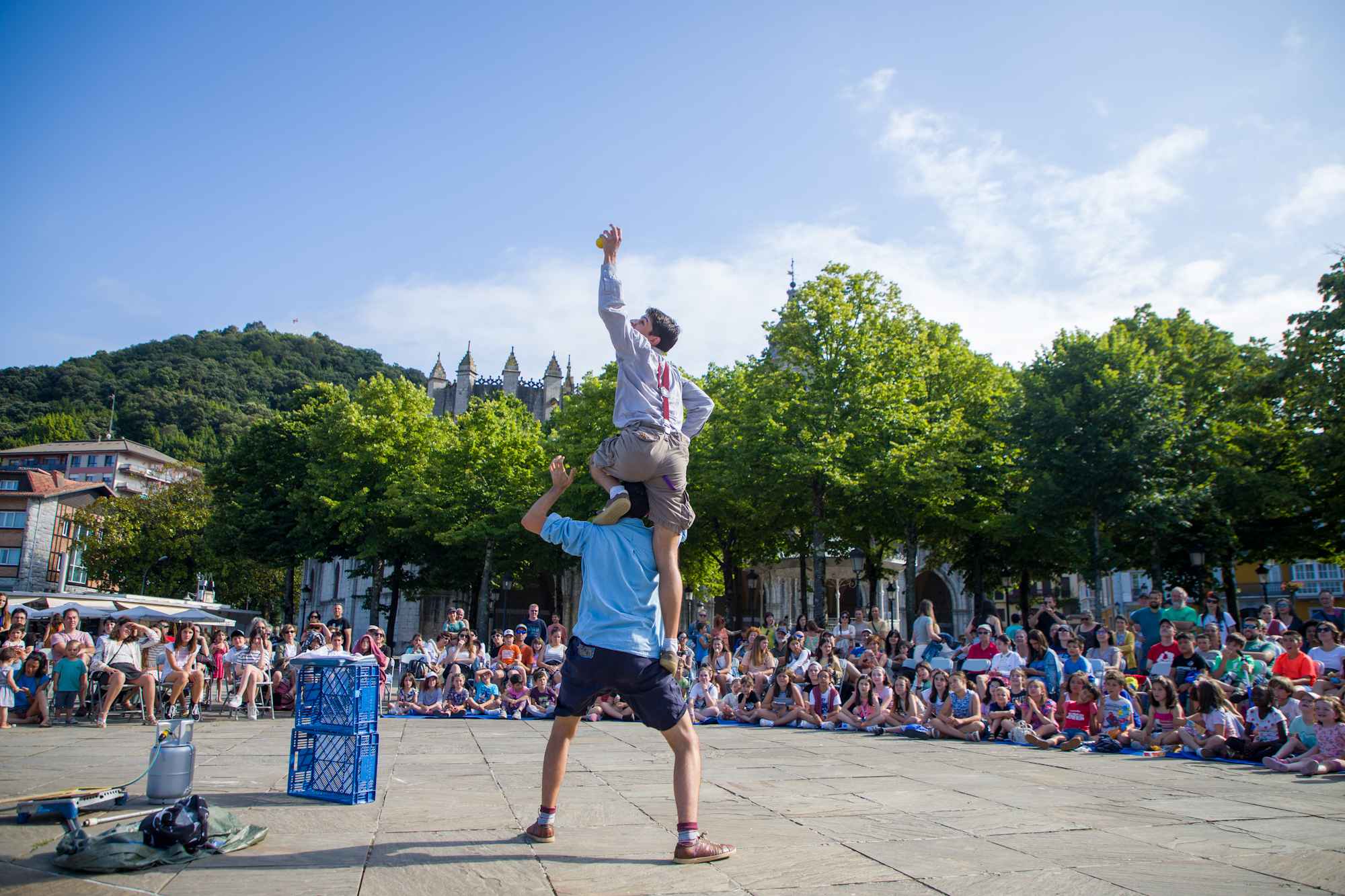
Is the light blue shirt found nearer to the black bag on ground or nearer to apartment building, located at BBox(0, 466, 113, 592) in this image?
the black bag on ground

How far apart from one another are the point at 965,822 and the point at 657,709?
223 centimetres

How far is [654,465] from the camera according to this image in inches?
173

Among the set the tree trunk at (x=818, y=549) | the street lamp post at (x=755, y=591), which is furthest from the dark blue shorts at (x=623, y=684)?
the street lamp post at (x=755, y=591)

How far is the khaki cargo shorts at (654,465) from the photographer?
4.39m

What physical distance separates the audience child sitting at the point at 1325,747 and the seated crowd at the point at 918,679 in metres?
0.02

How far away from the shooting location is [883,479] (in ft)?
86.3

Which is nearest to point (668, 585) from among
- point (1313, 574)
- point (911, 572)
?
point (911, 572)

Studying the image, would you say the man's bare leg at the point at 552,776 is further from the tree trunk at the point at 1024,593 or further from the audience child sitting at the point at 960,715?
the tree trunk at the point at 1024,593

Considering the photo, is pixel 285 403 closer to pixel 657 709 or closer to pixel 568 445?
pixel 568 445

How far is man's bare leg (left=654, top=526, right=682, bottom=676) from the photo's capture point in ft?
14.2

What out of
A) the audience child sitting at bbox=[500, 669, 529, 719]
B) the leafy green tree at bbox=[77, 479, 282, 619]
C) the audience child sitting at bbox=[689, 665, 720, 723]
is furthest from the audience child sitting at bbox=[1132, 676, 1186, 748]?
the leafy green tree at bbox=[77, 479, 282, 619]

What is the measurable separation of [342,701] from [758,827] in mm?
2803

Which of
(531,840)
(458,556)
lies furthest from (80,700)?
(458,556)

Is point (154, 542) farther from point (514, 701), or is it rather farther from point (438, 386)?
point (514, 701)
